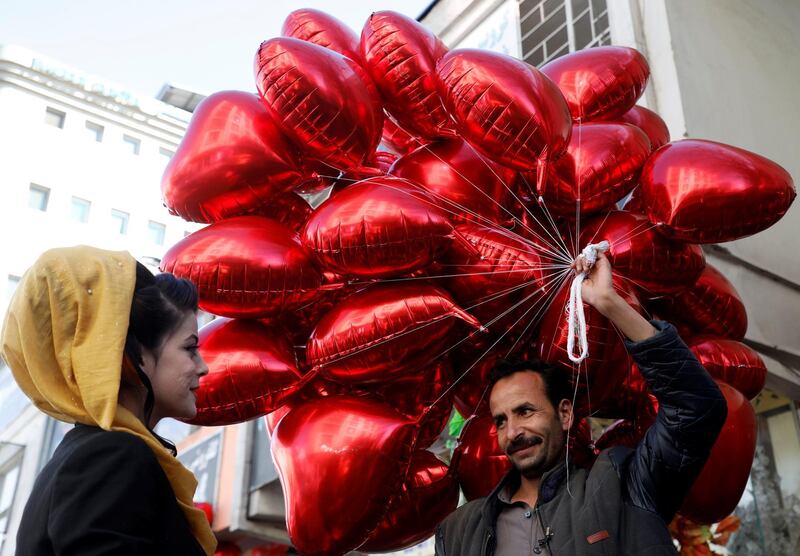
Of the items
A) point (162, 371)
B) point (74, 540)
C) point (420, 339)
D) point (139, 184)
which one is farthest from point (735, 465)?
point (139, 184)

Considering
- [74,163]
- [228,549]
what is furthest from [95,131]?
[228,549]

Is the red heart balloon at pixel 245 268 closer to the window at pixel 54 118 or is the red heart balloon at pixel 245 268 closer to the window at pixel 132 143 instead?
the window at pixel 54 118

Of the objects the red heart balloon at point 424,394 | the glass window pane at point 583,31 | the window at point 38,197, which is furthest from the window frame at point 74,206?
the red heart balloon at point 424,394

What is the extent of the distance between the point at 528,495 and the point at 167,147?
67.9 feet

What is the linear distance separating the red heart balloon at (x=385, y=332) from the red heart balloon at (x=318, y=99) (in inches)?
16.0

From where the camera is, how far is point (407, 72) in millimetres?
2467

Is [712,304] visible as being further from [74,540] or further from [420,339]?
[74,540]

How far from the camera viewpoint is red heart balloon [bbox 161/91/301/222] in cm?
242

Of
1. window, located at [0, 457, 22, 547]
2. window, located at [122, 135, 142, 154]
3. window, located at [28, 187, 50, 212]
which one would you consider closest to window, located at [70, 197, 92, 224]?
window, located at [28, 187, 50, 212]

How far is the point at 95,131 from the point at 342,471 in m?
19.8

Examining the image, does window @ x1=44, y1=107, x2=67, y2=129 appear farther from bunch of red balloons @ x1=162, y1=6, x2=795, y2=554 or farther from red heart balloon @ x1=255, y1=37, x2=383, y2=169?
red heart balloon @ x1=255, y1=37, x2=383, y2=169

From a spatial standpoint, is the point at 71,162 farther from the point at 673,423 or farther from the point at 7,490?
the point at 673,423

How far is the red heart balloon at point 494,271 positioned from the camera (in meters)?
2.24

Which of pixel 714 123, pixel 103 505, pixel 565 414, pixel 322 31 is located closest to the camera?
pixel 103 505
